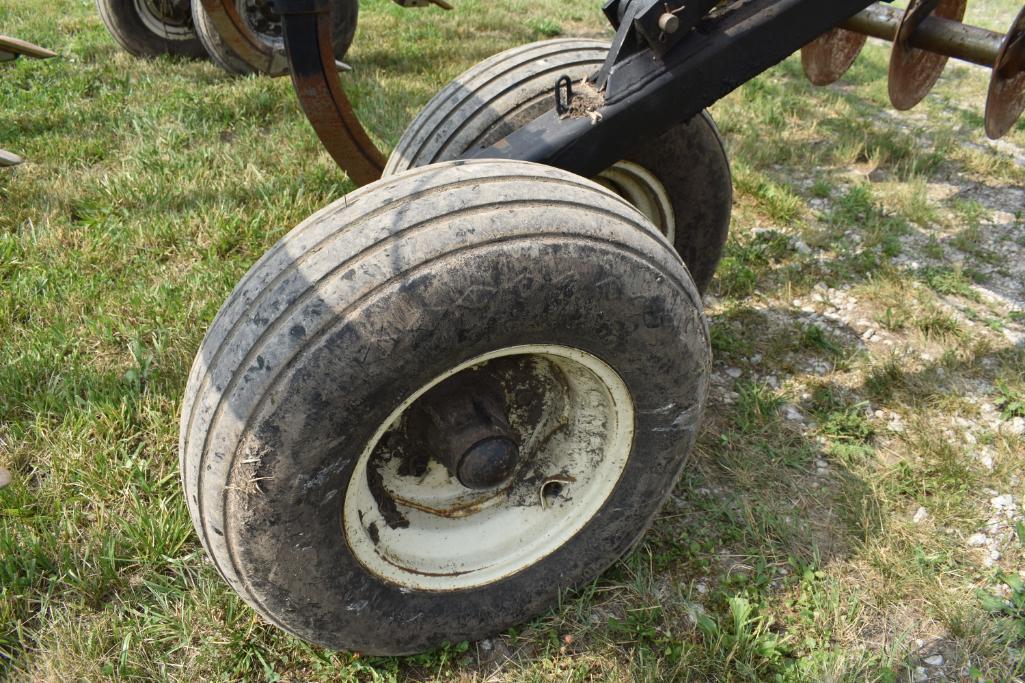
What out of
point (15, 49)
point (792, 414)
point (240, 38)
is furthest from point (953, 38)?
point (15, 49)

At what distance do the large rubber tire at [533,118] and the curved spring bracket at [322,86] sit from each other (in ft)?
1.60

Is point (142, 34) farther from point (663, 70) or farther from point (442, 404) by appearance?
point (442, 404)

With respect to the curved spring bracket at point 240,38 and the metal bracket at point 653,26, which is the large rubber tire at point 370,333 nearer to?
the metal bracket at point 653,26

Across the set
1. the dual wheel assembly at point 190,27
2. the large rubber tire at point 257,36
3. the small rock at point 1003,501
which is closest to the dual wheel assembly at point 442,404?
the small rock at point 1003,501

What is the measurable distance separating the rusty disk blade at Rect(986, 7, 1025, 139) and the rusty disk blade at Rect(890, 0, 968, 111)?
0.36 meters

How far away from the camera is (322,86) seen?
262 centimetres

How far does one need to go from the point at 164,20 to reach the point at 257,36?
1345 millimetres

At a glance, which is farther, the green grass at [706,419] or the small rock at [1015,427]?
the small rock at [1015,427]

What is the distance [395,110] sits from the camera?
15.0 feet

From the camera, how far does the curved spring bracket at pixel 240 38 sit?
11.7 ft

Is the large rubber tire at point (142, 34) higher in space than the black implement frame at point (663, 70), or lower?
lower

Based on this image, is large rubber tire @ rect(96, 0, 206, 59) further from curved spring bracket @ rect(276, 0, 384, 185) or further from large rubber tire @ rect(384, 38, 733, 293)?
large rubber tire @ rect(384, 38, 733, 293)

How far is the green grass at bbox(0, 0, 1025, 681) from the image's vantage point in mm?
1777

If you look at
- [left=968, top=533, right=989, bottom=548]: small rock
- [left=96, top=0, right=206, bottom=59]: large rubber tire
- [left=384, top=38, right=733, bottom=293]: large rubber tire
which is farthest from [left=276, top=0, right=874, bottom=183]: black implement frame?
[left=96, top=0, right=206, bottom=59]: large rubber tire
